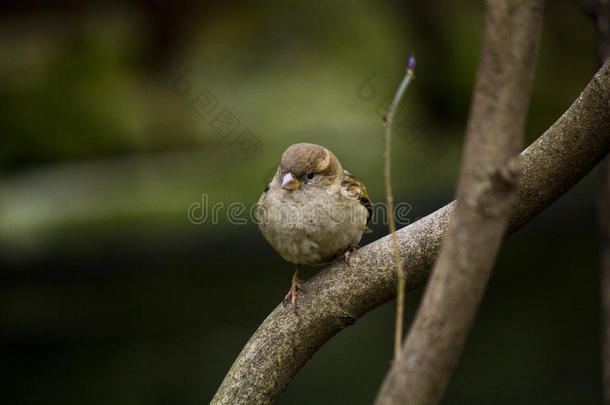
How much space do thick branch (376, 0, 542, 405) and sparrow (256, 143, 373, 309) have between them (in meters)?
1.20

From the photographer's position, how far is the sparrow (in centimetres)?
267

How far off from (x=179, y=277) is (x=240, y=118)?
1.34 meters

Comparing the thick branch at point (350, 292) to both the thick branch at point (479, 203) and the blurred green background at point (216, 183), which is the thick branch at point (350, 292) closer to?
the thick branch at point (479, 203)

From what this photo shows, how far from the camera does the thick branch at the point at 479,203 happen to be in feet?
4.07

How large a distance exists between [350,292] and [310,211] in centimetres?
48

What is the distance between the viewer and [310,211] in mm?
2709

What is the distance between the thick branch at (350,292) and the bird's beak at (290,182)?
1.42 feet

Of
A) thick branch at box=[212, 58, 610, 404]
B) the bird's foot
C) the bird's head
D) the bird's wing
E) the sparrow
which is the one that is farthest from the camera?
the bird's wing

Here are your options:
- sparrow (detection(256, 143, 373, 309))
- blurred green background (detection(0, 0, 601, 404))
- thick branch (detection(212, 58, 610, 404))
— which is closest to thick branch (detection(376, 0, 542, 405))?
thick branch (detection(212, 58, 610, 404))

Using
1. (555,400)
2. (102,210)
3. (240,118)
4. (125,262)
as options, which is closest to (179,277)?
(125,262)

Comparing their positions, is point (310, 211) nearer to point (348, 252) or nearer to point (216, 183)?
point (348, 252)

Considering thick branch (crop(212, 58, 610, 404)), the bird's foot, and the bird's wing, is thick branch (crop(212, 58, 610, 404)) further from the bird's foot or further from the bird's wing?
the bird's wing
